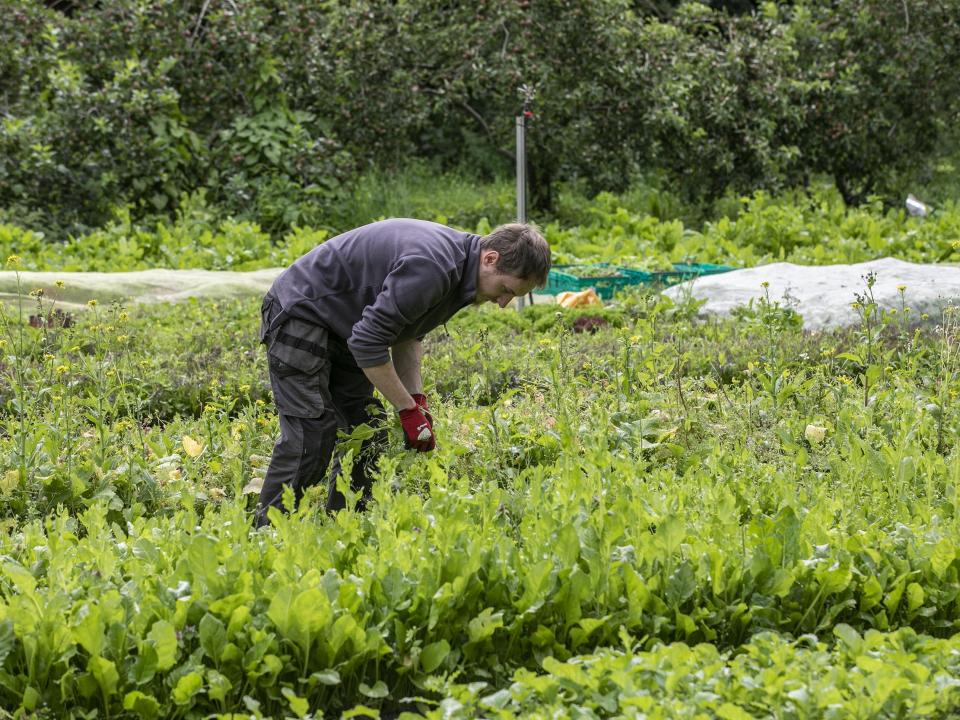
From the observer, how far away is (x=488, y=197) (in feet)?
41.2

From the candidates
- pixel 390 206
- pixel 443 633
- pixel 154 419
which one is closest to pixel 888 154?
pixel 390 206

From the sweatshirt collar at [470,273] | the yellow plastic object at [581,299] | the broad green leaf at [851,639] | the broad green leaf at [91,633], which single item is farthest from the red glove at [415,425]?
the yellow plastic object at [581,299]

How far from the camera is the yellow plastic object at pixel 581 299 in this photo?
25.5ft

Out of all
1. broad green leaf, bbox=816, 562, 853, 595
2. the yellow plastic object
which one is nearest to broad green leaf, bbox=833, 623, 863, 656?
broad green leaf, bbox=816, 562, 853, 595

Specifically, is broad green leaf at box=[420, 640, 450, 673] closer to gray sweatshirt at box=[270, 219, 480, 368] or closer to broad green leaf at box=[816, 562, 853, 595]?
broad green leaf at box=[816, 562, 853, 595]

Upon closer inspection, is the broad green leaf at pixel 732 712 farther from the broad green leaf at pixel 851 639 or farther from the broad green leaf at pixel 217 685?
the broad green leaf at pixel 217 685

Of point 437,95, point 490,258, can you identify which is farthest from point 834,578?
point 437,95

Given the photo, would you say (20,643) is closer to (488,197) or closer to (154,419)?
(154,419)

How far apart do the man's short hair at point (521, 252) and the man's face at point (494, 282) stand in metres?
0.02

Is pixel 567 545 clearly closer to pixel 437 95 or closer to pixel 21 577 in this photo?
pixel 21 577

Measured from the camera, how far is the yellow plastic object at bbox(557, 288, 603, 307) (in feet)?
25.5

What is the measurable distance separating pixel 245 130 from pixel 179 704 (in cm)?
942

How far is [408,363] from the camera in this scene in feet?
14.0

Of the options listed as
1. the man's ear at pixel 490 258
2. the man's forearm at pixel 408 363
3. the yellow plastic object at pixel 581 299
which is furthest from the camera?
the yellow plastic object at pixel 581 299
